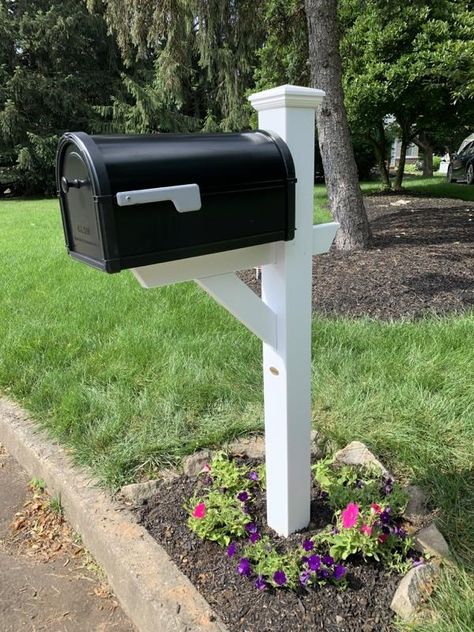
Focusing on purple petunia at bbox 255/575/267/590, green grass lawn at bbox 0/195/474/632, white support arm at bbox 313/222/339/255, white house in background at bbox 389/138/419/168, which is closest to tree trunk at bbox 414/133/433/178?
white house in background at bbox 389/138/419/168

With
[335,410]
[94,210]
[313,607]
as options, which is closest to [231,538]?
[313,607]

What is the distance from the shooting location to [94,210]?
1195 mm

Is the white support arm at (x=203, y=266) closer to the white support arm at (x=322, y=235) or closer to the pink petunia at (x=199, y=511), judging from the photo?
the white support arm at (x=322, y=235)

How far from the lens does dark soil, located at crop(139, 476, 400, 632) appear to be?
1.59 meters

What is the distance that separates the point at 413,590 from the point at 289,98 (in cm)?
150

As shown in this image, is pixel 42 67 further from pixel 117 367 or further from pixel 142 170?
pixel 142 170

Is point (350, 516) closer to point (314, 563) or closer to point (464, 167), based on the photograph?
point (314, 563)

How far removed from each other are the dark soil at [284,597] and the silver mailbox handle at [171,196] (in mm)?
1220

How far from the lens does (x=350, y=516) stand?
1.74 meters

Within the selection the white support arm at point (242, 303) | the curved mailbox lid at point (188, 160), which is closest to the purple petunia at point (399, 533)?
the white support arm at point (242, 303)

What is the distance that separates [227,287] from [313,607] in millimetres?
1013

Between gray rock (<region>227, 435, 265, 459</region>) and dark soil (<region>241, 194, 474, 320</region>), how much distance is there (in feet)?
5.69

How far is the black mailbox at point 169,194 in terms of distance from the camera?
1177 millimetres

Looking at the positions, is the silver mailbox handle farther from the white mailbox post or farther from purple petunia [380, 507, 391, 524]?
purple petunia [380, 507, 391, 524]
